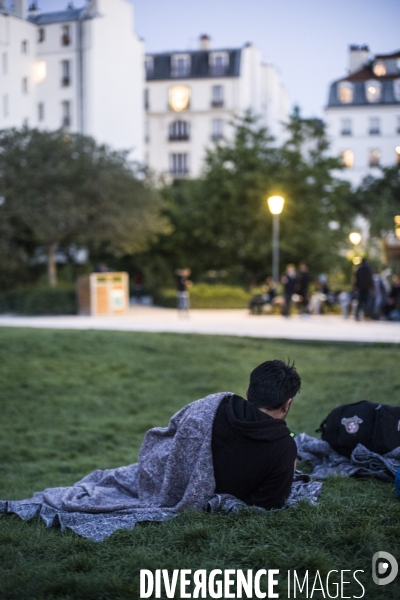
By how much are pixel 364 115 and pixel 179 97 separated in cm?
1541

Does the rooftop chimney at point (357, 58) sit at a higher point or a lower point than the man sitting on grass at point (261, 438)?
higher

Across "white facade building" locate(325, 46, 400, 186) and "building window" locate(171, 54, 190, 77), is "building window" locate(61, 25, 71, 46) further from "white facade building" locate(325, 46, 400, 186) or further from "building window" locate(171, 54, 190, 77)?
"white facade building" locate(325, 46, 400, 186)

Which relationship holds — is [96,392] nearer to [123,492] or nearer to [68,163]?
[123,492]

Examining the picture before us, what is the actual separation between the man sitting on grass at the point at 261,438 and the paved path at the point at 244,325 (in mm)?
12847

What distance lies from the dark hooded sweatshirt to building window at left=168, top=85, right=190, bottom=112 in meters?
62.8

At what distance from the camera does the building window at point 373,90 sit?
61719 mm

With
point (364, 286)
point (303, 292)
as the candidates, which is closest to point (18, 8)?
point (364, 286)

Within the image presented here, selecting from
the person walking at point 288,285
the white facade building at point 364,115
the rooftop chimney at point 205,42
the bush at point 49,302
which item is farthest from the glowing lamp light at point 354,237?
the rooftop chimney at point 205,42

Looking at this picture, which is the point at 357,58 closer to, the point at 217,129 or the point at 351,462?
the point at 217,129

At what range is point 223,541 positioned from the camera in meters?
4.00

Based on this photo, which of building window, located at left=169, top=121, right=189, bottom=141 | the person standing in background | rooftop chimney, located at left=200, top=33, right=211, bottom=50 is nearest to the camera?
the person standing in background

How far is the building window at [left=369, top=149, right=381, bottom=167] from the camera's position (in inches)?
2499

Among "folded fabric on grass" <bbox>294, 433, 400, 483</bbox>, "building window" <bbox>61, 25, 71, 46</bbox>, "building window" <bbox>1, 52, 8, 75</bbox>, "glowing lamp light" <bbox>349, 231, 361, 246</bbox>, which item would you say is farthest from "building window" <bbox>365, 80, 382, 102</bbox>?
"folded fabric on grass" <bbox>294, 433, 400, 483</bbox>

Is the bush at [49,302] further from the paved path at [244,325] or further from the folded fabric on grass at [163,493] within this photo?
the folded fabric on grass at [163,493]
